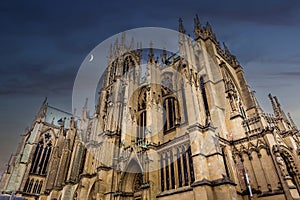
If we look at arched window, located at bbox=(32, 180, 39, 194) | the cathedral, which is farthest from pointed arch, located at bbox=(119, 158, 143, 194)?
arched window, located at bbox=(32, 180, 39, 194)

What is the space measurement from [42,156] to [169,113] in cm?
3284

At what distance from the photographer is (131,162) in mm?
19109

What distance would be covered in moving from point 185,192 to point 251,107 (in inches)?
503

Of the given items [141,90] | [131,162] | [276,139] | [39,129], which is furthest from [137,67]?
[39,129]

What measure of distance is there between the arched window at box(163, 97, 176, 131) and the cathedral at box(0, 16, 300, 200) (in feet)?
0.37

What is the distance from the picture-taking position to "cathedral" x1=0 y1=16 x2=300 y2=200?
560 inches

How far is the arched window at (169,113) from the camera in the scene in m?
21.4

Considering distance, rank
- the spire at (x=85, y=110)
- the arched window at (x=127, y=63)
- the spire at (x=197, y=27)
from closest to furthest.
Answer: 1. the spire at (x=197, y=27)
2. the arched window at (x=127, y=63)
3. the spire at (x=85, y=110)

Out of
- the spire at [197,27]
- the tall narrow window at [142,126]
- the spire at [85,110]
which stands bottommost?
the tall narrow window at [142,126]

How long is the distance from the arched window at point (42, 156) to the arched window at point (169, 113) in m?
31.3

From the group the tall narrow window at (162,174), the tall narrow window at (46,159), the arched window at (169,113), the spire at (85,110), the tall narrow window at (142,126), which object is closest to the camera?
the tall narrow window at (162,174)

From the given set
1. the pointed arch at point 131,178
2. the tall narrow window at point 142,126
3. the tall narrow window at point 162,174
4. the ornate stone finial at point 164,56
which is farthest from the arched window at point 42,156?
the tall narrow window at point 162,174

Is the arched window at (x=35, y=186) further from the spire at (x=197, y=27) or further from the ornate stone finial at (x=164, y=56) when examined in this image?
→ the spire at (x=197, y=27)

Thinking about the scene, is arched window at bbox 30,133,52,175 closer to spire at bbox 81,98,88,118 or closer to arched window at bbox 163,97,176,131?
spire at bbox 81,98,88,118
